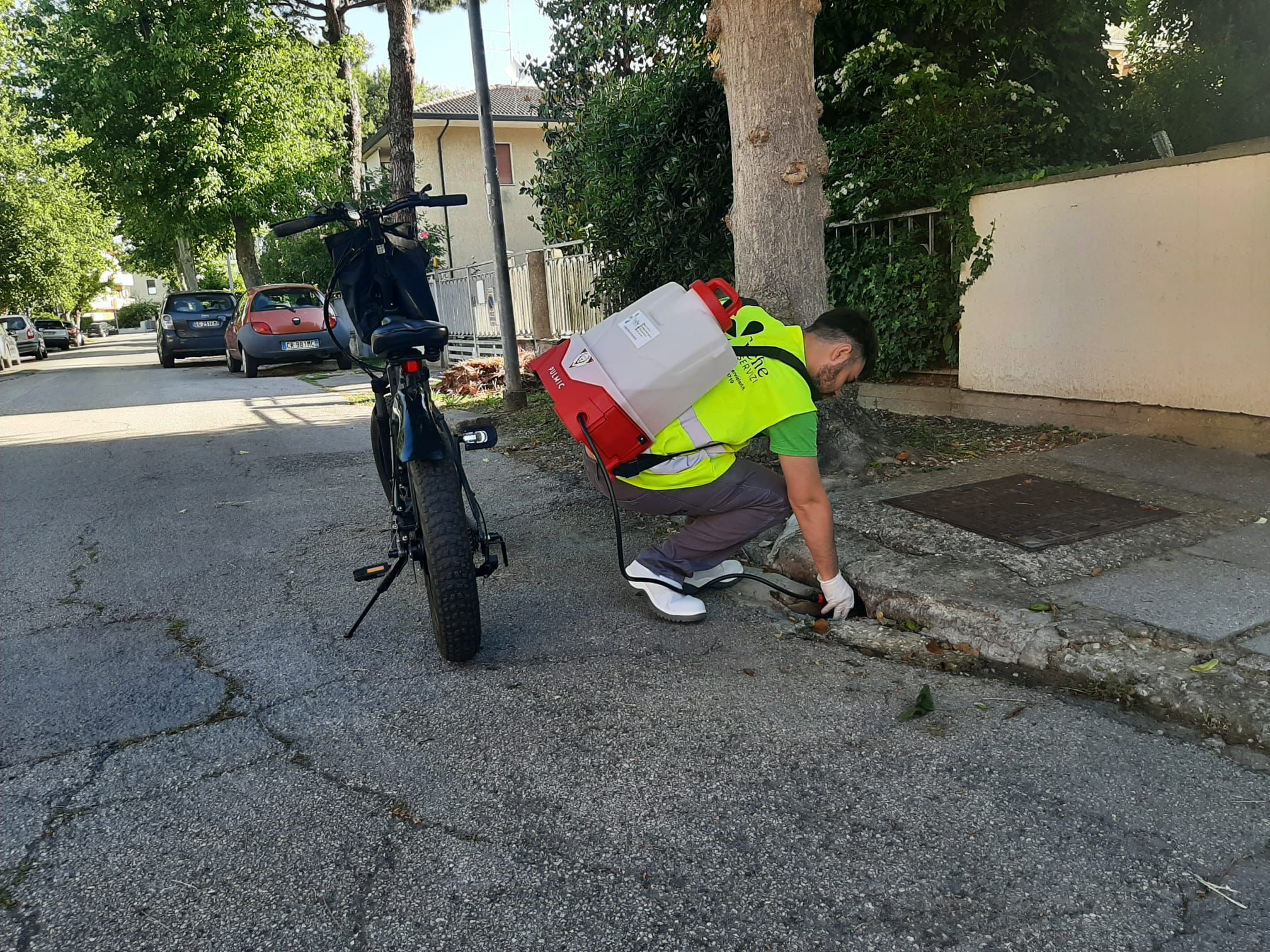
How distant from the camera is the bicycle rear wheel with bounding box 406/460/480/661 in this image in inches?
132

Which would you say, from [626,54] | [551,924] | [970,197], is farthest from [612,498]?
[626,54]

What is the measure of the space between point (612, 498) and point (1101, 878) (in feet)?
7.14

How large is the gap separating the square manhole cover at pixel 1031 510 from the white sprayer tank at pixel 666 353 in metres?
1.89

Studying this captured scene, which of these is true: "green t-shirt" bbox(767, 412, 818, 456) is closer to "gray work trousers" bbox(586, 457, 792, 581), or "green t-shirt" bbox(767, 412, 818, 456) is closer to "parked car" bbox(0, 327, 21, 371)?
"gray work trousers" bbox(586, 457, 792, 581)

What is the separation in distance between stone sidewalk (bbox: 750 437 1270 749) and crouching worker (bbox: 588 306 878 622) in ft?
1.32

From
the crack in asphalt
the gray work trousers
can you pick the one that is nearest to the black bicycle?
the gray work trousers

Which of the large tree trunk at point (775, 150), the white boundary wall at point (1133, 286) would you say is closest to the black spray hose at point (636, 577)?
the large tree trunk at point (775, 150)

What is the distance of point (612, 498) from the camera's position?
12.5ft

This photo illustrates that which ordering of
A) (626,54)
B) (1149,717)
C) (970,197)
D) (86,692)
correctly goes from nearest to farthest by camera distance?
1. (1149,717)
2. (86,692)
3. (970,197)
4. (626,54)

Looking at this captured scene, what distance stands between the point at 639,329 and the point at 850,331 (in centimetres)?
86

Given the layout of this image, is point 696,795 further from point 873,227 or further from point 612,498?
point 873,227

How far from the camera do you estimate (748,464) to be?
392cm

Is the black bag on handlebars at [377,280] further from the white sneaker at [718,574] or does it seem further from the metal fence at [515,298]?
the metal fence at [515,298]

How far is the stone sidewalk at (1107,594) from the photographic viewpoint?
3094 mm
